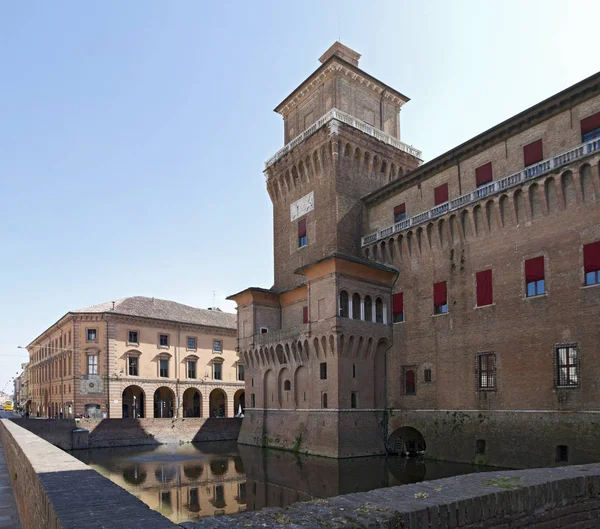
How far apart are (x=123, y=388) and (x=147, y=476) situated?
26490 millimetres

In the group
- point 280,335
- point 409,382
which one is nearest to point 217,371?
point 280,335

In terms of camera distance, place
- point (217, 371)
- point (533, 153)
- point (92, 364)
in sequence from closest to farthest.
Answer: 1. point (533, 153)
2. point (92, 364)
3. point (217, 371)

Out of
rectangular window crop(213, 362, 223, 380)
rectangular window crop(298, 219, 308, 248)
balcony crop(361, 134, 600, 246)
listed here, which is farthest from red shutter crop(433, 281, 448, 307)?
rectangular window crop(213, 362, 223, 380)

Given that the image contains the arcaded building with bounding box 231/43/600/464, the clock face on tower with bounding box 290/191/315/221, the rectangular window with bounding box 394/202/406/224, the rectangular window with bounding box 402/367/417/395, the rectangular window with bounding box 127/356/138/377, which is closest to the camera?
the arcaded building with bounding box 231/43/600/464

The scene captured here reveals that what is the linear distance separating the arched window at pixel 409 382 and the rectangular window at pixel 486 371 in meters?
4.81

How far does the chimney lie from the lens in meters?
41.8

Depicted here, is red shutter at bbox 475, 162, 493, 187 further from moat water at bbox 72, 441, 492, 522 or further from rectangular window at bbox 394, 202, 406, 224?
moat water at bbox 72, 441, 492, 522

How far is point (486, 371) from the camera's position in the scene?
26.8 metres

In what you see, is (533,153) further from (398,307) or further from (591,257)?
(398,307)

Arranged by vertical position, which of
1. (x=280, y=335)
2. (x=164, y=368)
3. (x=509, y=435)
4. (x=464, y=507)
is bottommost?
(x=509, y=435)

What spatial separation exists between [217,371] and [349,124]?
34.0m

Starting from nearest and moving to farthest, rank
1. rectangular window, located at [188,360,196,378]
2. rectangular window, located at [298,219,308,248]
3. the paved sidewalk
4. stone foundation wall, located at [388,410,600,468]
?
1. the paved sidewalk
2. stone foundation wall, located at [388,410,600,468]
3. rectangular window, located at [298,219,308,248]
4. rectangular window, located at [188,360,196,378]

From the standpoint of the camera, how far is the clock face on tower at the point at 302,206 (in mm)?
38219

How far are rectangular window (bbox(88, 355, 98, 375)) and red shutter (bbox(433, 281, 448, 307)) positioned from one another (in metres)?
34.6
